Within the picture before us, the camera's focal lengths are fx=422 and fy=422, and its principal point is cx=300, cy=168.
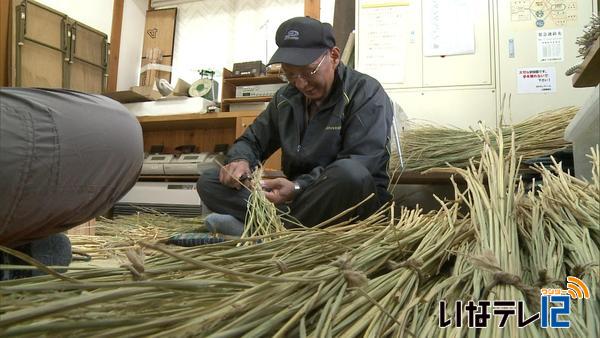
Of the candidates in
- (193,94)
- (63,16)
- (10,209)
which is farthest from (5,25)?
(10,209)

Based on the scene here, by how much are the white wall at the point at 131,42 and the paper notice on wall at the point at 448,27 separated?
105 inches

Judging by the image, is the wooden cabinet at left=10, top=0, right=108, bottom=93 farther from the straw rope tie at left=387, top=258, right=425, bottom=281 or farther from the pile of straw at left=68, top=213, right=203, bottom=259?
the straw rope tie at left=387, top=258, right=425, bottom=281

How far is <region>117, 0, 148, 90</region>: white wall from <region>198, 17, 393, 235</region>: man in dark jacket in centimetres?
244

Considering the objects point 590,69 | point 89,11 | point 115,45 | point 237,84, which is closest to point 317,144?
point 590,69

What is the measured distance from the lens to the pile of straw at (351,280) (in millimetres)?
367

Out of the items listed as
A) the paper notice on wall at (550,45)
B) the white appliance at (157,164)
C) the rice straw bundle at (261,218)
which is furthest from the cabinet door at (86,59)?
the paper notice on wall at (550,45)

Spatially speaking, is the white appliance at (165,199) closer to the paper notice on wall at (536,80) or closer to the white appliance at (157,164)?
the white appliance at (157,164)

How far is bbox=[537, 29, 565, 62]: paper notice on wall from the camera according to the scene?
7.79 feet

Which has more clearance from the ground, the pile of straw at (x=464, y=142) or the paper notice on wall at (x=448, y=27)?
the paper notice on wall at (x=448, y=27)

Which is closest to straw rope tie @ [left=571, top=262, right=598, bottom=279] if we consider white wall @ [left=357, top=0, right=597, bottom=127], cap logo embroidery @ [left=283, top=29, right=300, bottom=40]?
cap logo embroidery @ [left=283, top=29, right=300, bottom=40]

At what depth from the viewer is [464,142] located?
7.12ft

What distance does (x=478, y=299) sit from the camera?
541 millimetres

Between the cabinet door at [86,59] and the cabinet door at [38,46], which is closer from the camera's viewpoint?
the cabinet door at [38,46]

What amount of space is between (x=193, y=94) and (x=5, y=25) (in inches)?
54.4
